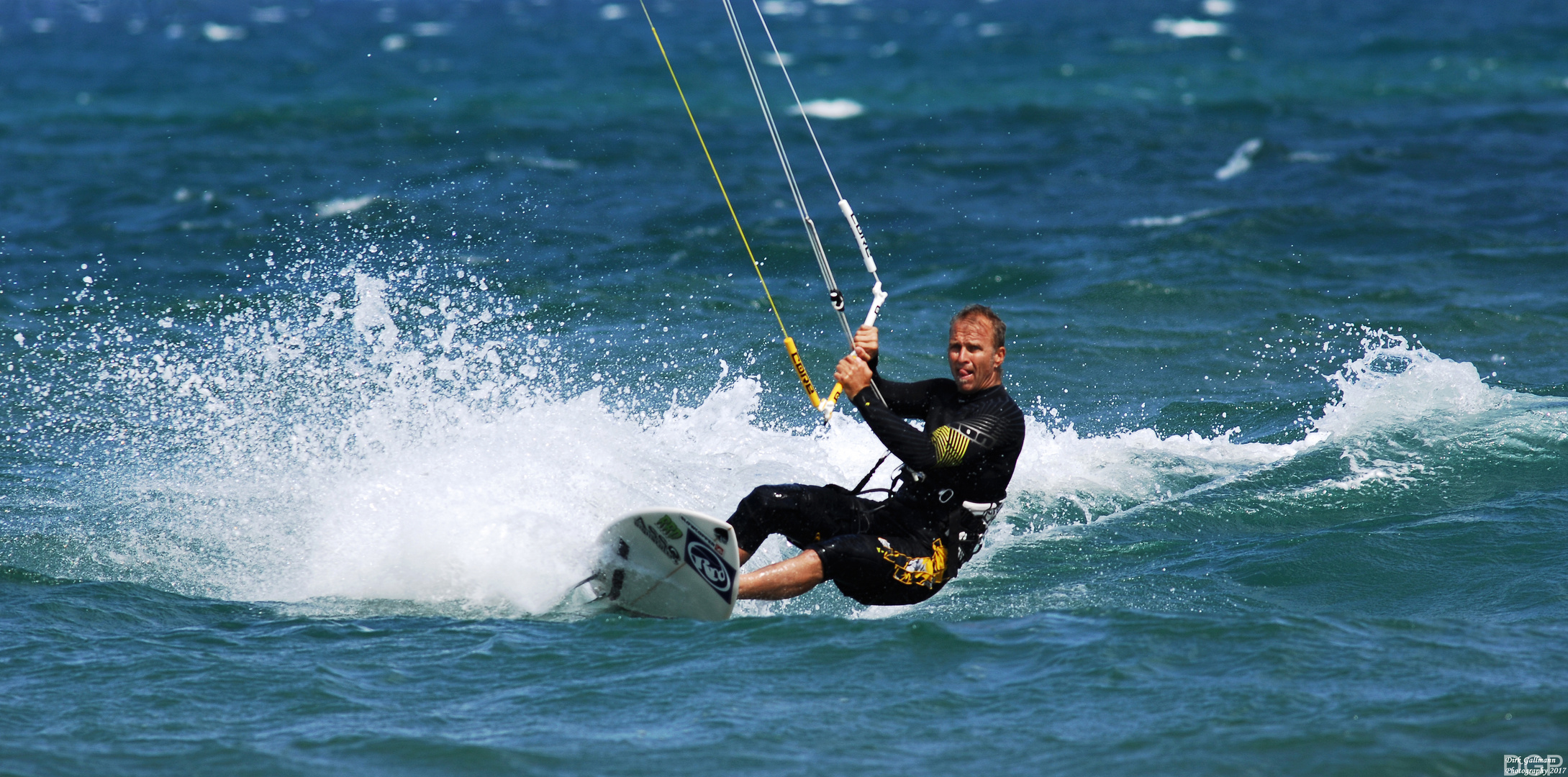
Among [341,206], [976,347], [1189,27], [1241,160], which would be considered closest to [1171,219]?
[1241,160]

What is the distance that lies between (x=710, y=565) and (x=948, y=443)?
1175mm

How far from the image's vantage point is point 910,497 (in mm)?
6406

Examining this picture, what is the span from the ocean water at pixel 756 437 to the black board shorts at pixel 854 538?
22 cm

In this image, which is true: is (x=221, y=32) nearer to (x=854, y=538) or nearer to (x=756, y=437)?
(x=756, y=437)

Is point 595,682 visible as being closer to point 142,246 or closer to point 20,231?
point 142,246

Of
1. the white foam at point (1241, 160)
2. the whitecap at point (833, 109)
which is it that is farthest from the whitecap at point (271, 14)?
→ the white foam at point (1241, 160)

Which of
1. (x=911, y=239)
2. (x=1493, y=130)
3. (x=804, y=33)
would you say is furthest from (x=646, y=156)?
(x=804, y=33)

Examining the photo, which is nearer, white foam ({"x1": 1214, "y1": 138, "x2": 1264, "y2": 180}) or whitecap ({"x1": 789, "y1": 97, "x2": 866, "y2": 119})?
white foam ({"x1": 1214, "y1": 138, "x2": 1264, "y2": 180})

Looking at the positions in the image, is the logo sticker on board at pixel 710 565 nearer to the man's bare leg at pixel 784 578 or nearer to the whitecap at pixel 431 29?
the man's bare leg at pixel 784 578

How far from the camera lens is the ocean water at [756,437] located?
196 inches

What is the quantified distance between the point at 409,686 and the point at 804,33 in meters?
44.0

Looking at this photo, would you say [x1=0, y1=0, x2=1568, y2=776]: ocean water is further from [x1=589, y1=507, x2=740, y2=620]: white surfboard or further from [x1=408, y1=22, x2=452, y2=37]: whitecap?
[x1=408, y1=22, x2=452, y2=37]: whitecap

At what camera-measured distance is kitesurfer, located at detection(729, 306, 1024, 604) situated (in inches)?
237

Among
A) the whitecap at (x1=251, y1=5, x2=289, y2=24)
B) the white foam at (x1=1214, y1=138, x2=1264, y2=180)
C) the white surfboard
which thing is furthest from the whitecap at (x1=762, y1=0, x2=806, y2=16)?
the white surfboard
